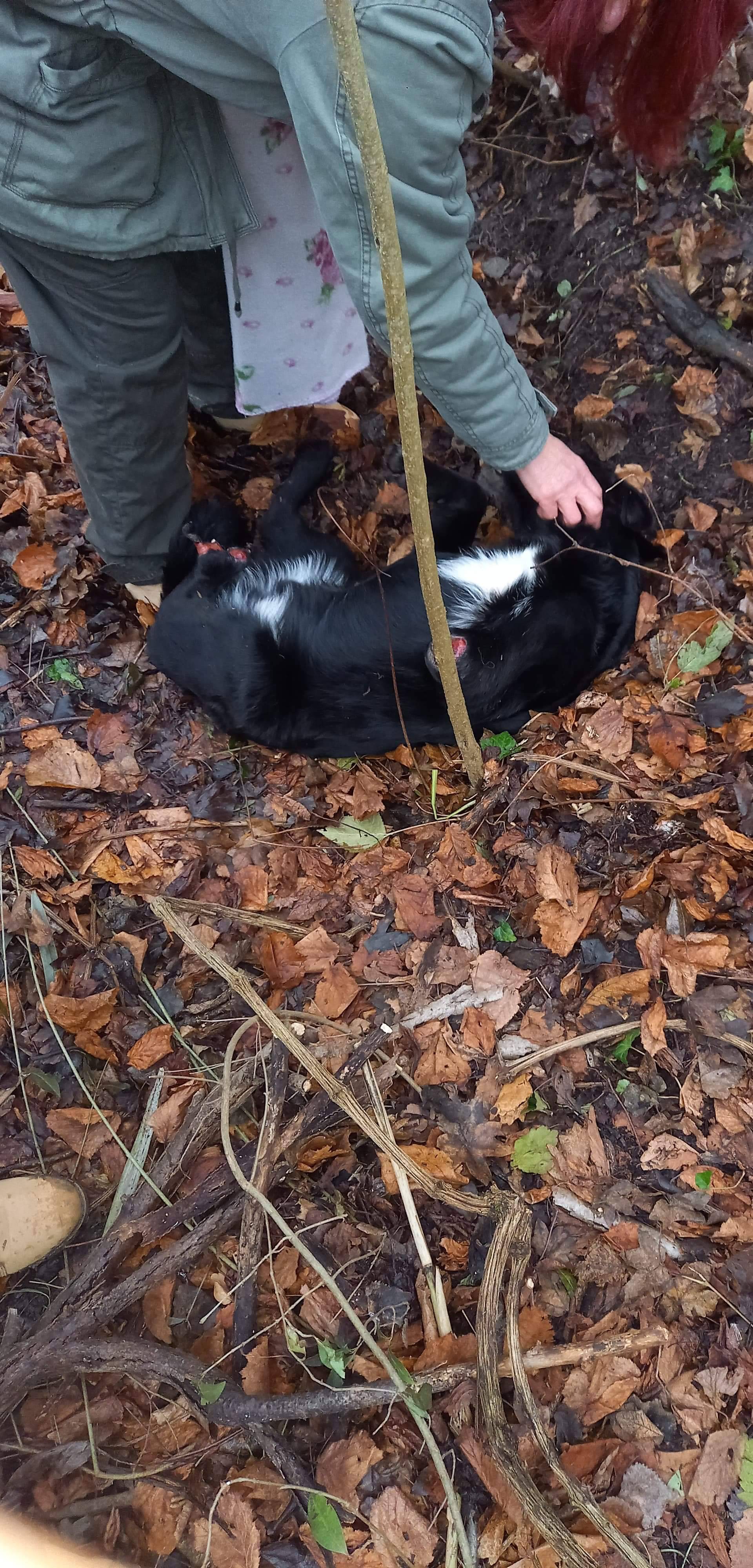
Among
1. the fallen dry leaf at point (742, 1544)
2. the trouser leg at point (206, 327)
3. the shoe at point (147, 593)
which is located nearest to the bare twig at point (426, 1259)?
the fallen dry leaf at point (742, 1544)

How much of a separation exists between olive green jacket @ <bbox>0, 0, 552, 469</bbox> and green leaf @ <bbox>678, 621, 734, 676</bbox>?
3.16ft

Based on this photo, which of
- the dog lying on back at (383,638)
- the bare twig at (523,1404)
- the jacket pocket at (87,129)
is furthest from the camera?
the dog lying on back at (383,638)

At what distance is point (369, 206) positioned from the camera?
1301 millimetres

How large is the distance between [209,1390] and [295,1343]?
8.8 inches

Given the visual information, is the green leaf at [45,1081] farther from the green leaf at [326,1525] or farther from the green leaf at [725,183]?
the green leaf at [725,183]

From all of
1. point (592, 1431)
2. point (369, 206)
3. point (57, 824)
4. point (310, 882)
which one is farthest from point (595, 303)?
point (592, 1431)

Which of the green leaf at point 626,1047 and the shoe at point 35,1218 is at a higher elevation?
the green leaf at point 626,1047

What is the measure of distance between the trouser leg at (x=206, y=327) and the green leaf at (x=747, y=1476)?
2.99 meters

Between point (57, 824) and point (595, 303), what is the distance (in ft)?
8.12

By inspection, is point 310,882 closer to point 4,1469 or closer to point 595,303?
point 4,1469

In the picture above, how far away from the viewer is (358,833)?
9.04 feet

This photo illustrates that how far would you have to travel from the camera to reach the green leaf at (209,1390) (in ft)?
6.43

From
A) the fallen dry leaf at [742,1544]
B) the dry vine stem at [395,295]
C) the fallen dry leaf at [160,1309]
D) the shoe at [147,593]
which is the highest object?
the dry vine stem at [395,295]

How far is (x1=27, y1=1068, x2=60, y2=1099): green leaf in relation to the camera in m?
2.40
